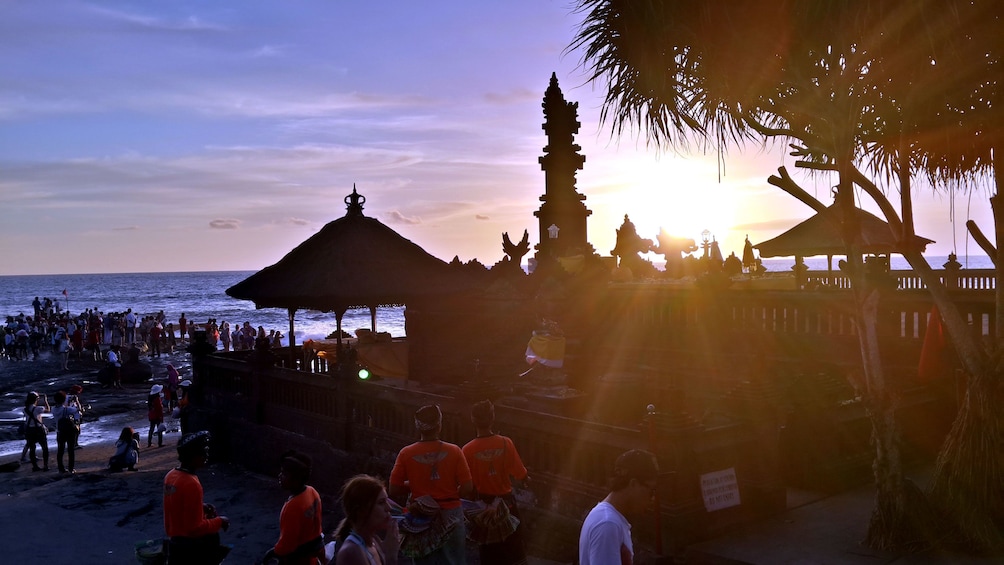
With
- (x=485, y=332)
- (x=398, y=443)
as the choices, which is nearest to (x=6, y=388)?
(x=485, y=332)

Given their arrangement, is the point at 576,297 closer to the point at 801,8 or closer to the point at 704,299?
the point at 704,299

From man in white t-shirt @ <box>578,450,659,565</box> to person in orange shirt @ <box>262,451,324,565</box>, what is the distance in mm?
3044

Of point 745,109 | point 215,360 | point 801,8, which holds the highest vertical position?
point 801,8

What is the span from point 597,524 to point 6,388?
37.9 metres

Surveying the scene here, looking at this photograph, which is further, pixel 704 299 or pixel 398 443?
pixel 704 299

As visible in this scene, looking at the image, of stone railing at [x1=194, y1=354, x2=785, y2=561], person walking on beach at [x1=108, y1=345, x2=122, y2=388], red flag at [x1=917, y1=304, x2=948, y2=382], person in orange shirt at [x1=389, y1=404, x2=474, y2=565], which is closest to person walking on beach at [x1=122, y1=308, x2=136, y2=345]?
person walking on beach at [x1=108, y1=345, x2=122, y2=388]

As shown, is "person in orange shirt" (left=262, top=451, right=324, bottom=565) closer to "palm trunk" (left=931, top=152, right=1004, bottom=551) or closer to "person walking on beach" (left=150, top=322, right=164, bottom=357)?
"palm trunk" (left=931, top=152, right=1004, bottom=551)

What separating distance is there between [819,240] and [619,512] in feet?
60.1

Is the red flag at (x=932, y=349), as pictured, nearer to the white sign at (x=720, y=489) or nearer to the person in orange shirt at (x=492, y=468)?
the white sign at (x=720, y=489)

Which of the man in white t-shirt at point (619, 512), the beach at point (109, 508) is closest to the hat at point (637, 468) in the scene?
the man in white t-shirt at point (619, 512)

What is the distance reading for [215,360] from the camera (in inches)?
717

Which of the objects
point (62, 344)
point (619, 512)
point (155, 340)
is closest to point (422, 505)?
point (619, 512)

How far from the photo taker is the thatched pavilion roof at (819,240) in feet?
63.2

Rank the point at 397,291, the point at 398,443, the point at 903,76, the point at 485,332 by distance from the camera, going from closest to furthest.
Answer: the point at 903,76 < the point at 398,443 < the point at 397,291 < the point at 485,332
